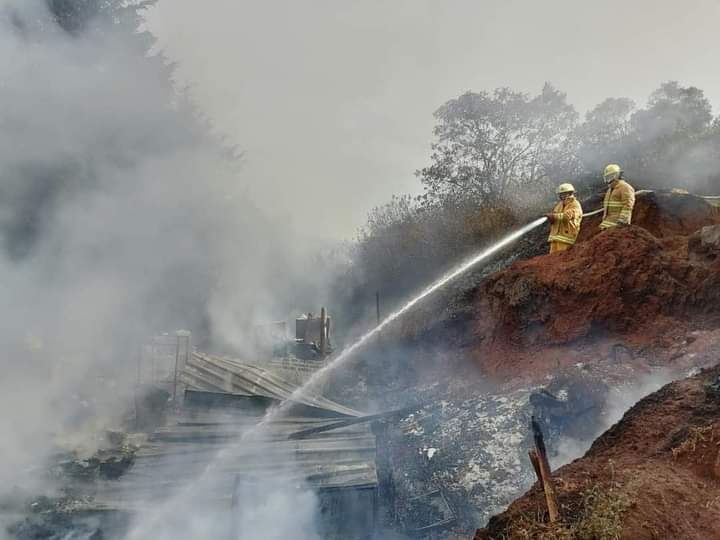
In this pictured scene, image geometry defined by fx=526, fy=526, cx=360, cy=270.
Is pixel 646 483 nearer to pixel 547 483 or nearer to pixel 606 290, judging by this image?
pixel 547 483

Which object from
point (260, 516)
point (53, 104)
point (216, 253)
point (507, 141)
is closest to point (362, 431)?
point (260, 516)

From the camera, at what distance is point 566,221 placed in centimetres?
905

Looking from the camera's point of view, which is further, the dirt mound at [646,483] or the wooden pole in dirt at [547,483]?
the wooden pole in dirt at [547,483]

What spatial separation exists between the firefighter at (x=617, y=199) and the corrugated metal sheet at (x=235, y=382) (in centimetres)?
520

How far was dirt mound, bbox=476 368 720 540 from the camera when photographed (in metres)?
2.73

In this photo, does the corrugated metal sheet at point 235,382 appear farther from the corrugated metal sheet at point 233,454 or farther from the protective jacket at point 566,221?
the protective jacket at point 566,221

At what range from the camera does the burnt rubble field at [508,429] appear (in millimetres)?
3238

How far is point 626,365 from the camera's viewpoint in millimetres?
6500

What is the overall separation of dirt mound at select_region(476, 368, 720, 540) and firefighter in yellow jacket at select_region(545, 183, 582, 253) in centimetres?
518

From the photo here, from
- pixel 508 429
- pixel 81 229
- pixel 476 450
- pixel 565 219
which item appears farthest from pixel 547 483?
pixel 81 229

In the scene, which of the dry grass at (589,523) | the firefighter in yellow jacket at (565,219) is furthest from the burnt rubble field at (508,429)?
the firefighter in yellow jacket at (565,219)

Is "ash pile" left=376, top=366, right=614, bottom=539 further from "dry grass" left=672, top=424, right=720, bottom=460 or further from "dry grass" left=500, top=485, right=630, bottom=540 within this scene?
"dry grass" left=500, top=485, right=630, bottom=540

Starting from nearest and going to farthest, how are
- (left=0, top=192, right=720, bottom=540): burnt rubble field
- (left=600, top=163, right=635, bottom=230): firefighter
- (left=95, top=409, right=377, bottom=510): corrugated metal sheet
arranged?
1. (left=0, top=192, right=720, bottom=540): burnt rubble field
2. (left=95, top=409, right=377, bottom=510): corrugated metal sheet
3. (left=600, top=163, right=635, bottom=230): firefighter

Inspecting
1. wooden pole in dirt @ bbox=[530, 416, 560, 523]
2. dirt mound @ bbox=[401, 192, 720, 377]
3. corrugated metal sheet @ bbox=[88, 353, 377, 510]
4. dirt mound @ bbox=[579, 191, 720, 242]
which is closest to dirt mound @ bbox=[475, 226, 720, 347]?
dirt mound @ bbox=[401, 192, 720, 377]
